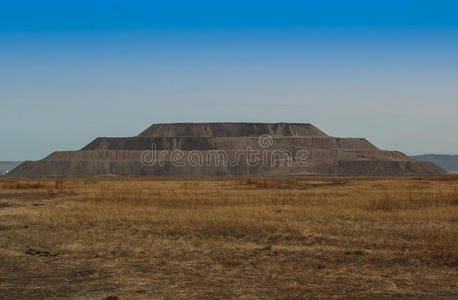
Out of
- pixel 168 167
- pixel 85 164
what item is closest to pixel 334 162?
pixel 168 167

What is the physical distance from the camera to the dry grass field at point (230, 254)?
488 inches

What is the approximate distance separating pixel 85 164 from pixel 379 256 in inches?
7109

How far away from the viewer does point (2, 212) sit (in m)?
30.1

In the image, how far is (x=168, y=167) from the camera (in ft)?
612

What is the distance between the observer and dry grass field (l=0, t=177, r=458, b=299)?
488 inches

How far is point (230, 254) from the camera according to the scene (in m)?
16.9

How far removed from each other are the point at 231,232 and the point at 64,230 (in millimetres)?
6508

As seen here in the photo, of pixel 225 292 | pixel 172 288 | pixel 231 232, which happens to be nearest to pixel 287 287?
pixel 225 292

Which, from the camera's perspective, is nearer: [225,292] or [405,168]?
[225,292]

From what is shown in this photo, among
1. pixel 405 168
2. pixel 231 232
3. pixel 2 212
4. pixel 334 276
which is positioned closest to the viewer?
pixel 334 276

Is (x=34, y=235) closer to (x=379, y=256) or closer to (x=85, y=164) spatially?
(x=379, y=256)

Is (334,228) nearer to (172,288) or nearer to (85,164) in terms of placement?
(172,288)

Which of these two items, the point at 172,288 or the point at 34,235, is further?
the point at 34,235

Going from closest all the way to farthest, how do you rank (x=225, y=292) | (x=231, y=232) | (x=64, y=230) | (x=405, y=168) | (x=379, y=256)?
(x=225, y=292) → (x=379, y=256) → (x=231, y=232) → (x=64, y=230) → (x=405, y=168)
